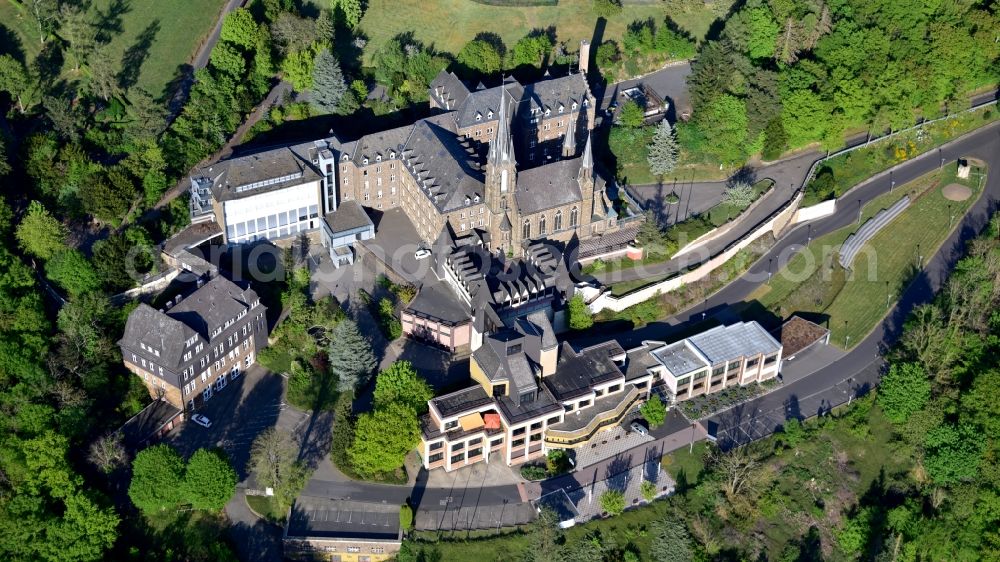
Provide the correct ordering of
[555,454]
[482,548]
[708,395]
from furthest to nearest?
[708,395], [555,454], [482,548]

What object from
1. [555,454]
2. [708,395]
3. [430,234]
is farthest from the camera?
[430,234]

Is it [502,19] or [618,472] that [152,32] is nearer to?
[502,19]

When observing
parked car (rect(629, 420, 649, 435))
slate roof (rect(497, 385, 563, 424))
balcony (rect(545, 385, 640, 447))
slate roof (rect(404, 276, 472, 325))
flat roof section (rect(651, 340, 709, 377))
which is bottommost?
parked car (rect(629, 420, 649, 435))

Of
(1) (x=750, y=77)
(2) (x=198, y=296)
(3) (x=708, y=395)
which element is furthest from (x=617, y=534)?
(1) (x=750, y=77)

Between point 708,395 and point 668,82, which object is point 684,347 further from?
point 668,82

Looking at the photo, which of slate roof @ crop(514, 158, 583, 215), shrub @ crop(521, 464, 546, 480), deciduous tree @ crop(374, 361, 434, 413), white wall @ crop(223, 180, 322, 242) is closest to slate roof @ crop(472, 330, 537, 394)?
deciduous tree @ crop(374, 361, 434, 413)

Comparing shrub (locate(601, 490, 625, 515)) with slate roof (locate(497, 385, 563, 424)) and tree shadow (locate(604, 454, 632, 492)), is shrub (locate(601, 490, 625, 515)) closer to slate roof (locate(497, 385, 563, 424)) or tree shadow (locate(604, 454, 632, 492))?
tree shadow (locate(604, 454, 632, 492))

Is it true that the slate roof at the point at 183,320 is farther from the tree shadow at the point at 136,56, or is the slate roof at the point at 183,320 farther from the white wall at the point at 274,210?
the tree shadow at the point at 136,56
